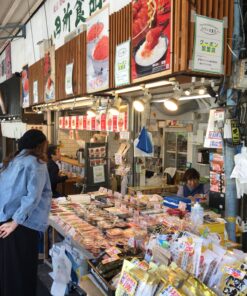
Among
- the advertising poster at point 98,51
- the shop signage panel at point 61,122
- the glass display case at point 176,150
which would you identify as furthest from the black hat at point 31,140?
the glass display case at point 176,150

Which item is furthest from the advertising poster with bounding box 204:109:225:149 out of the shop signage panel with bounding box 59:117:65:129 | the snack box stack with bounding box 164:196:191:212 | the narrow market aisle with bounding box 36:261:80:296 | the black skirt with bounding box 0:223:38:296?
the shop signage panel with bounding box 59:117:65:129

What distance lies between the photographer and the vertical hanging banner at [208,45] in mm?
3242

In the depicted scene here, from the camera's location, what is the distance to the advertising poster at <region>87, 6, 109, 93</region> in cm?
491

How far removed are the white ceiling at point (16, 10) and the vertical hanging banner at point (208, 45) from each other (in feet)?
25.1

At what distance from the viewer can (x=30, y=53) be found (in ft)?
36.4

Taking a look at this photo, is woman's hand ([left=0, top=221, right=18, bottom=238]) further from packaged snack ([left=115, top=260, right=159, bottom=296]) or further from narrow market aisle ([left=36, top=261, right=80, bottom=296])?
packaged snack ([left=115, top=260, right=159, bottom=296])

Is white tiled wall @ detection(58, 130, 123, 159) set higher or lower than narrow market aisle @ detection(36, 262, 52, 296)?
higher

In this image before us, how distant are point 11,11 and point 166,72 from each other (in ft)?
29.9

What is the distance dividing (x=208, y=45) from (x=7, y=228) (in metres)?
2.97

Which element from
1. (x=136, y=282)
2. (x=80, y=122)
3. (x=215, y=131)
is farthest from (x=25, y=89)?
(x=136, y=282)

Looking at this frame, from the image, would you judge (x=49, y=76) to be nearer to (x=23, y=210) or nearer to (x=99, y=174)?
(x=99, y=174)

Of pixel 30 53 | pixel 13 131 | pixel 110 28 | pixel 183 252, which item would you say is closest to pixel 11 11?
pixel 30 53

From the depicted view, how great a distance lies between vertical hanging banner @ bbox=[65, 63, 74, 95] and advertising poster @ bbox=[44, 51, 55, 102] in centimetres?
104

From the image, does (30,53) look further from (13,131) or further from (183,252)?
(183,252)
